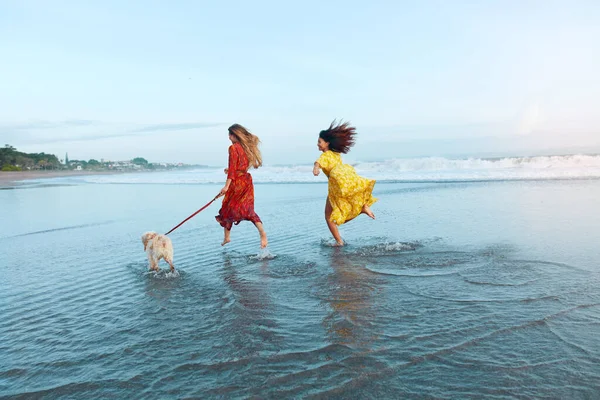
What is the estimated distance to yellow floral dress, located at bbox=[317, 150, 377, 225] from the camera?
23.7 feet

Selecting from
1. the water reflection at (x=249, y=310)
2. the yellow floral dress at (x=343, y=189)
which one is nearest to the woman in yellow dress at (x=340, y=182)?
the yellow floral dress at (x=343, y=189)

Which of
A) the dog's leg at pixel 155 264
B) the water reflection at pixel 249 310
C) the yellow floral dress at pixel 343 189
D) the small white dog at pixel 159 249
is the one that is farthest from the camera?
the yellow floral dress at pixel 343 189

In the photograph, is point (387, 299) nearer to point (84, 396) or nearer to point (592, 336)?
point (592, 336)

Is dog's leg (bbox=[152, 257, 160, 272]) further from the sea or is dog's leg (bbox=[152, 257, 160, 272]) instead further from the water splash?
the water splash

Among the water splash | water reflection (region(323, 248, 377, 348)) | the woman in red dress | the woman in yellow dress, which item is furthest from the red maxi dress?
water reflection (region(323, 248, 377, 348))

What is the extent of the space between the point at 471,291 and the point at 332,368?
213cm

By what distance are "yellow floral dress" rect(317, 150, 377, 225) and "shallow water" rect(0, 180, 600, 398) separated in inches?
23.9

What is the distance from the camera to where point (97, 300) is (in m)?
4.67

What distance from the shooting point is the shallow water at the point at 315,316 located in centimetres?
277

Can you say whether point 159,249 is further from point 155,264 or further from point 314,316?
point 314,316

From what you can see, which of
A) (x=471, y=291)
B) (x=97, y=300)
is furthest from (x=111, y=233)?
(x=471, y=291)

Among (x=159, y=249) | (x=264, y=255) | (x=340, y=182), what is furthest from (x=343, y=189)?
(x=159, y=249)

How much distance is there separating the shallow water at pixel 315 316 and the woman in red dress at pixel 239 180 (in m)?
0.55

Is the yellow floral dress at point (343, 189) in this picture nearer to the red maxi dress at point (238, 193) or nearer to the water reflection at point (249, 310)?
the red maxi dress at point (238, 193)
